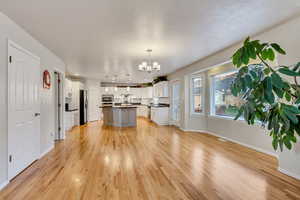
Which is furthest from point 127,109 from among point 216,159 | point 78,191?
point 78,191

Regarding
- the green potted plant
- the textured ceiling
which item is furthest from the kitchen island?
the green potted plant

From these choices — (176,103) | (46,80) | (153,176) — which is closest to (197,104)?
(176,103)

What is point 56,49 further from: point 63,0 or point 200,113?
point 200,113

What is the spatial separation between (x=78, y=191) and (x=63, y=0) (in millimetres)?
2590

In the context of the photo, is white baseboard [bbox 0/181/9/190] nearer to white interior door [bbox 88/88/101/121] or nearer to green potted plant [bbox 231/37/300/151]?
green potted plant [bbox 231/37/300/151]

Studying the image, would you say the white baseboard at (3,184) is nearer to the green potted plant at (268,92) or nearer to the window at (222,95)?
the green potted plant at (268,92)

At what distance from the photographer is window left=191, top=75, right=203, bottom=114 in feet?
21.0

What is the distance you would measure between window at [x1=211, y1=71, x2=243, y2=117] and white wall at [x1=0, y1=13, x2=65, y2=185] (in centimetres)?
517

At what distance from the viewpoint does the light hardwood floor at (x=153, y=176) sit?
2213 millimetres

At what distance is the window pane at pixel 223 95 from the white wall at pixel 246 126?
35 cm

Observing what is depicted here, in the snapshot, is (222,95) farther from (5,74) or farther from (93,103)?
(93,103)

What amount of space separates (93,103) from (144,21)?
25.6 feet

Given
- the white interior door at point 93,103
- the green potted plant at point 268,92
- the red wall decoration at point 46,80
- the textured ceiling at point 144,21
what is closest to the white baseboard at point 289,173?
the green potted plant at point 268,92

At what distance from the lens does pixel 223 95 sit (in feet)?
18.1
